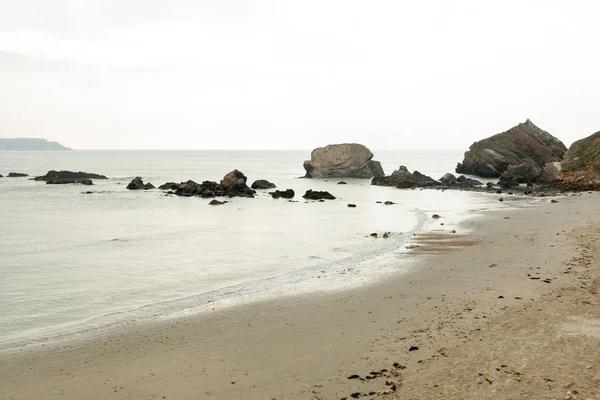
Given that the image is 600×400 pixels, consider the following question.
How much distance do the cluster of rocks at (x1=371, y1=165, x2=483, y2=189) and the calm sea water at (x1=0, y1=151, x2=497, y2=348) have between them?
767 inches

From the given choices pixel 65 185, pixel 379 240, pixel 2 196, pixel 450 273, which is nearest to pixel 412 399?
pixel 450 273

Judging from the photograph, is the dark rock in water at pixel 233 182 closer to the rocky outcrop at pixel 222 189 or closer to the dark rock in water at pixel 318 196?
the rocky outcrop at pixel 222 189

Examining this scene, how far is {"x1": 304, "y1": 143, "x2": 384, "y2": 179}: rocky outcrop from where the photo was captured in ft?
264

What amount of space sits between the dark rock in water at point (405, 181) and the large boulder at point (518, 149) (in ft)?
48.7

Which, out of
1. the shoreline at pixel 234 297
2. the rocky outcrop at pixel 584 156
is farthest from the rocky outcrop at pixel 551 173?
the shoreline at pixel 234 297

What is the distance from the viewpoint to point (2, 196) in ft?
160

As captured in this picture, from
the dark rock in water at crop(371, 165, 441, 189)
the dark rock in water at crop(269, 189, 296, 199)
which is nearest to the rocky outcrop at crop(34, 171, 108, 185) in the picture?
the dark rock in water at crop(269, 189, 296, 199)

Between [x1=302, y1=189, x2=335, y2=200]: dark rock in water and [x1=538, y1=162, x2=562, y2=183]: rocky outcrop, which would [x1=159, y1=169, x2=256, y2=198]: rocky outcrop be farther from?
[x1=538, y1=162, x2=562, y2=183]: rocky outcrop

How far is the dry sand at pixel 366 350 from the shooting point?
21.0 ft

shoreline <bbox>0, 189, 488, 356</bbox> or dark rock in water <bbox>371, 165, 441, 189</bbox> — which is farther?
dark rock in water <bbox>371, 165, 441, 189</bbox>

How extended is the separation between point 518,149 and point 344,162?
90.0ft

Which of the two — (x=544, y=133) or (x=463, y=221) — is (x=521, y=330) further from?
Answer: (x=544, y=133)

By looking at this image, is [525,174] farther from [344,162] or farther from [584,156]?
[344,162]

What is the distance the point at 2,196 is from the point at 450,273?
50025 millimetres
